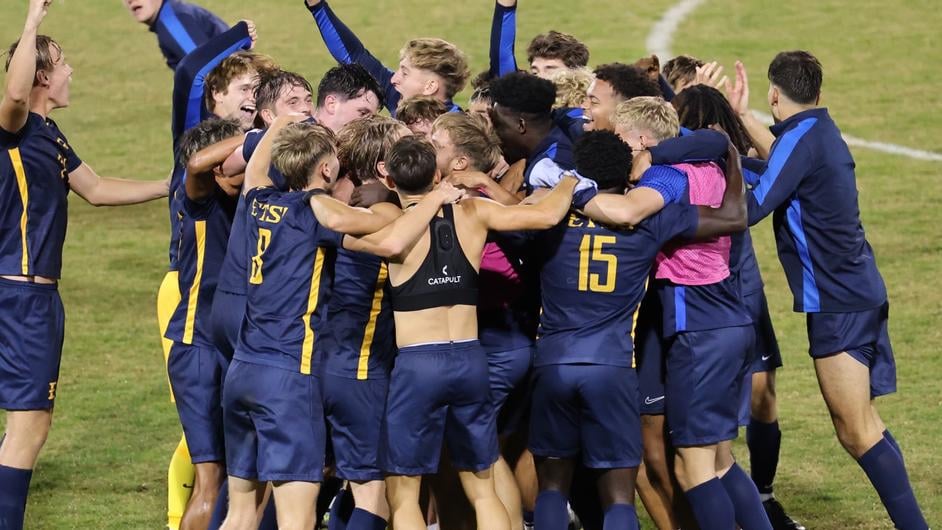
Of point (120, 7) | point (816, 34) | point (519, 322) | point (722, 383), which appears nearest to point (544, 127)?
point (519, 322)

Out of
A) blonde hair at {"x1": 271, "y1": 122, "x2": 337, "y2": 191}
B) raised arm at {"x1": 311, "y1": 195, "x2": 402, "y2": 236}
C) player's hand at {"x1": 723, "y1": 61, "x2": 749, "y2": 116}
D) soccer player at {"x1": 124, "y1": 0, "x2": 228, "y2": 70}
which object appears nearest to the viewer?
raised arm at {"x1": 311, "y1": 195, "x2": 402, "y2": 236}

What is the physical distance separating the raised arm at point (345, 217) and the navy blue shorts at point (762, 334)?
8.76ft

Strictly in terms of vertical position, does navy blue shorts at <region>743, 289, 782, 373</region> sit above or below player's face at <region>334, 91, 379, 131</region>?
below

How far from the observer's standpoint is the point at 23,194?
8.16m

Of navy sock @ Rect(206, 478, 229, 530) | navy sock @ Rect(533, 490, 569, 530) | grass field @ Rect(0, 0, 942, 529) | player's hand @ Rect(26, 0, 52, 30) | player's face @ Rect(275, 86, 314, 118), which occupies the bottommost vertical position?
grass field @ Rect(0, 0, 942, 529)

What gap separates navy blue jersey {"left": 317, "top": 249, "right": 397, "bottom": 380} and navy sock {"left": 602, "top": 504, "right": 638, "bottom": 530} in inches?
49.7

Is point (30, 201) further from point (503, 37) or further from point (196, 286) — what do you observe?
point (503, 37)

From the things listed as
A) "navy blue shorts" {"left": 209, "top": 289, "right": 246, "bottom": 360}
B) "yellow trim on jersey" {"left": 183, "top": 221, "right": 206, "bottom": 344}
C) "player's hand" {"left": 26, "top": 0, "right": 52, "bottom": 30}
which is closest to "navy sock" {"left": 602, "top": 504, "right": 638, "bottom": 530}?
"navy blue shorts" {"left": 209, "top": 289, "right": 246, "bottom": 360}

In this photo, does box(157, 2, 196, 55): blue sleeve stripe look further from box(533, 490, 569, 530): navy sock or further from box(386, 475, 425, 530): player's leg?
box(533, 490, 569, 530): navy sock

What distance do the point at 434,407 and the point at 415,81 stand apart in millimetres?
2593

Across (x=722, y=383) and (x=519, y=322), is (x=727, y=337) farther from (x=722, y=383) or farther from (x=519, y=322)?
(x=519, y=322)

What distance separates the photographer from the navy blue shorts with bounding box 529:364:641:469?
7242mm

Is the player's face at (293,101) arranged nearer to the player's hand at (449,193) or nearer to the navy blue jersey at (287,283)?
the navy blue jersey at (287,283)

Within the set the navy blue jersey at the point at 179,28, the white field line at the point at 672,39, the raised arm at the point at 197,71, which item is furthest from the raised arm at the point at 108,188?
the white field line at the point at 672,39
